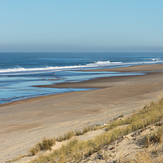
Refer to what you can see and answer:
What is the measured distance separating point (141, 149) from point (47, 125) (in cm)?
473

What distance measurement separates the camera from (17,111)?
36.0 ft

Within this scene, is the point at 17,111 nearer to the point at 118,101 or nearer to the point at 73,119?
the point at 73,119

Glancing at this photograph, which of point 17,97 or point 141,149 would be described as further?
point 17,97

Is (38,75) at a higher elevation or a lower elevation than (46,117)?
higher

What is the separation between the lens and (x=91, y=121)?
27.5 ft

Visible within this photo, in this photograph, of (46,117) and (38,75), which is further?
(38,75)

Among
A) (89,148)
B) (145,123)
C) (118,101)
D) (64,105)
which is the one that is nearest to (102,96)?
(118,101)

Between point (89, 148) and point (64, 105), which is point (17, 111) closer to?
point (64, 105)

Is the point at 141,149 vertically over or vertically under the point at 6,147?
over

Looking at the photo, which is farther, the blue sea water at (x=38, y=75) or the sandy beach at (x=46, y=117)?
the blue sea water at (x=38, y=75)

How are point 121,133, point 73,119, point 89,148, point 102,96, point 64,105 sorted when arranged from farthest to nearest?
1. point 102,96
2. point 64,105
3. point 73,119
4. point 121,133
5. point 89,148

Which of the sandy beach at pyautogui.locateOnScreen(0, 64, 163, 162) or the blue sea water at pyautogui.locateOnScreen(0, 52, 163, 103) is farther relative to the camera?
the blue sea water at pyautogui.locateOnScreen(0, 52, 163, 103)

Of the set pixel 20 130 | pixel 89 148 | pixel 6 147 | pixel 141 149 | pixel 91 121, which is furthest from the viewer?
pixel 91 121

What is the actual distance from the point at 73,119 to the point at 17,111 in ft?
11.6
